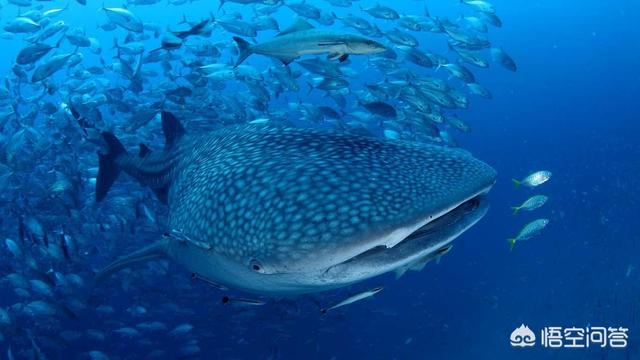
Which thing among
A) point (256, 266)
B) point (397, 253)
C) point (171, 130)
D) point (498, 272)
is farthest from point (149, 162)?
point (498, 272)

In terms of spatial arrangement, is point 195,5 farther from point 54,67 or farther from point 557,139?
point 54,67

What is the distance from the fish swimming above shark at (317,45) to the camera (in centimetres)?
490

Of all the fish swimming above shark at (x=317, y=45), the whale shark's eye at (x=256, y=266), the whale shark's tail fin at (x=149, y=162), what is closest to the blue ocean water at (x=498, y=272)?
the whale shark's tail fin at (x=149, y=162)

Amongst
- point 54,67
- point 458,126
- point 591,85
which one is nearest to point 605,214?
point 591,85

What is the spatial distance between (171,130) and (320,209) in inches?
127

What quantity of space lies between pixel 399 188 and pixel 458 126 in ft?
31.4

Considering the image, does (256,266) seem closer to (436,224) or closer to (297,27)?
(436,224)

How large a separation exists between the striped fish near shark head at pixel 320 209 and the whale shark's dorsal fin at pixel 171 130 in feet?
5.73

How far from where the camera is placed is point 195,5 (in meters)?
128

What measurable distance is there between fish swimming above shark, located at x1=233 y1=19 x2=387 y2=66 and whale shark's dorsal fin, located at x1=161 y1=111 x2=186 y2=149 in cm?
128

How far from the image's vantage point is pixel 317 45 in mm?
5082

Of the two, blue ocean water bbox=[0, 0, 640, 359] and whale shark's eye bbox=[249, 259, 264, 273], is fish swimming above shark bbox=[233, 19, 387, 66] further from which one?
blue ocean water bbox=[0, 0, 640, 359]

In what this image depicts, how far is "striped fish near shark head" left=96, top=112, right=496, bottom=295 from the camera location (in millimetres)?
1996

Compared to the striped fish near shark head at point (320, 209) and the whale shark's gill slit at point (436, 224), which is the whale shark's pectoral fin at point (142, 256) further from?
the whale shark's gill slit at point (436, 224)
